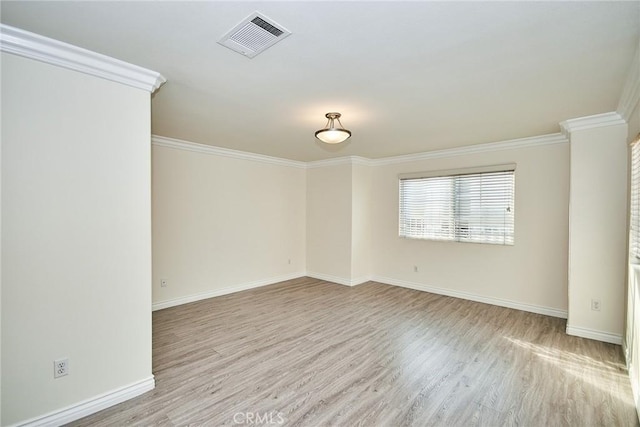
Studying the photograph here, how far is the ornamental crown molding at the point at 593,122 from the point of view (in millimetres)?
Answer: 3170

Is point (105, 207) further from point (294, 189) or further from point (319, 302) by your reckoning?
point (294, 189)

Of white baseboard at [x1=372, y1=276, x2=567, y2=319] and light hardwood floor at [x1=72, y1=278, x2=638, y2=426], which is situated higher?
white baseboard at [x1=372, y1=276, x2=567, y2=319]

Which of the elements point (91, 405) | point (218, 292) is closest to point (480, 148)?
point (218, 292)

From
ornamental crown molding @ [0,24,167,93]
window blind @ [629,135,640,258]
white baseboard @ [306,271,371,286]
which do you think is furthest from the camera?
white baseboard @ [306,271,371,286]

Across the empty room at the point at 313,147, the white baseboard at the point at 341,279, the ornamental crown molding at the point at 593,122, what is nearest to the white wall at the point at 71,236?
the empty room at the point at 313,147

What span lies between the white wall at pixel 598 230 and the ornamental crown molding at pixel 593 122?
0.12ft

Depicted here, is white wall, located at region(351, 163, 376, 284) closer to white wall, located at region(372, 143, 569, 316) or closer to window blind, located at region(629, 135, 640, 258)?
white wall, located at region(372, 143, 569, 316)

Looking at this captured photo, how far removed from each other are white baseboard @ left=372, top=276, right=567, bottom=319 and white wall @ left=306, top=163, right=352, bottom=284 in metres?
0.85

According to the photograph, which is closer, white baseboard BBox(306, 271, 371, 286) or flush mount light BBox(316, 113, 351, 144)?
flush mount light BBox(316, 113, 351, 144)

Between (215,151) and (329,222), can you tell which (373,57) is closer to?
(215,151)

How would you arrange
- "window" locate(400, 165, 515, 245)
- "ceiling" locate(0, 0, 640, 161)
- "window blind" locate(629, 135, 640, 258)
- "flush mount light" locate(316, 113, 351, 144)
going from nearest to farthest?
1. "ceiling" locate(0, 0, 640, 161)
2. "window blind" locate(629, 135, 640, 258)
3. "flush mount light" locate(316, 113, 351, 144)
4. "window" locate(400, 165, 515, 245)

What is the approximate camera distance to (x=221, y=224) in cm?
511

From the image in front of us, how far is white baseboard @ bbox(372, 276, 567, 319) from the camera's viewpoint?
4131mm

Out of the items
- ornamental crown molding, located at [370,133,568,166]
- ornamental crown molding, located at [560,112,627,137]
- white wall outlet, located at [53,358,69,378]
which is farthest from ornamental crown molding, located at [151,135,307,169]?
ornamental crown molding, located at [560,112,627,137]
